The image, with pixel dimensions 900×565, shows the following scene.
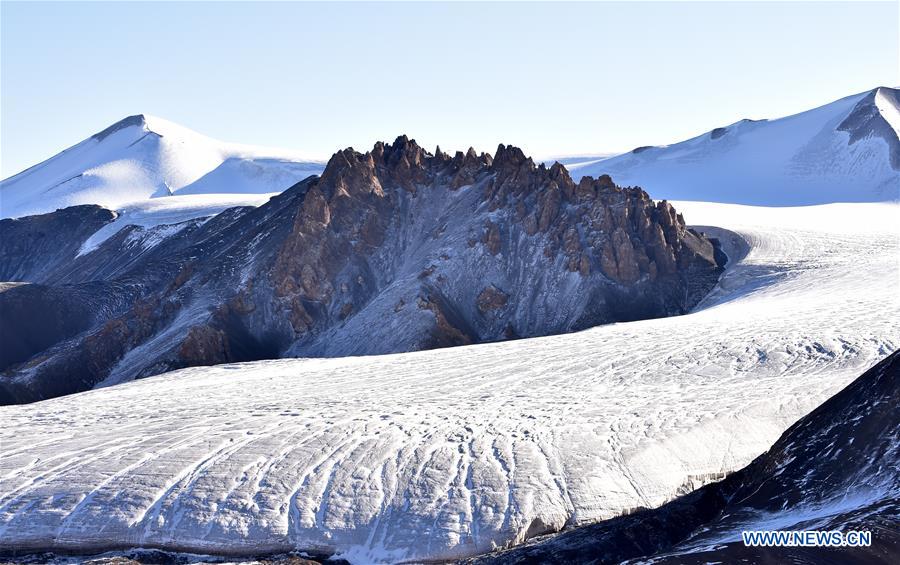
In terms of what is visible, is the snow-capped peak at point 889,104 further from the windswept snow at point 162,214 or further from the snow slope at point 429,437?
the snow slope at point 429,437

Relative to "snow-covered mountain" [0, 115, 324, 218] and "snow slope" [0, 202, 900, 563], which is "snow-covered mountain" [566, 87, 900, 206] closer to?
"snow-covered mountain" [0, 115, 324, 218]

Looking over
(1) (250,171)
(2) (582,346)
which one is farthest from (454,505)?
(1) (250,171)

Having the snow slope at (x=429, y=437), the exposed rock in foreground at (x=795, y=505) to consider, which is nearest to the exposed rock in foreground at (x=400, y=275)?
the snow slope at (x=429, y=437)

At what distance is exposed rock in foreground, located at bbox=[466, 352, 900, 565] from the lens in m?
23.7

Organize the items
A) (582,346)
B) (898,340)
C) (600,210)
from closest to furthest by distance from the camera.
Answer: (898,340), (582,346), (600,210)

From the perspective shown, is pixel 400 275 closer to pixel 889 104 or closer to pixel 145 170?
pixel 889 104

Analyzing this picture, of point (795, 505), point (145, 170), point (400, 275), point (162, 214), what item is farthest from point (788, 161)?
point (795, 505)

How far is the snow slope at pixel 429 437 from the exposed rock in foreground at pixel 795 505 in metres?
1.40

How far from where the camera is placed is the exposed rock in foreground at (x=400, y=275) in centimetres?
5975

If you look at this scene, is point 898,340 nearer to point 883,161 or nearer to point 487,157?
point 487,157

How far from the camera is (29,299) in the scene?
75.2 meters

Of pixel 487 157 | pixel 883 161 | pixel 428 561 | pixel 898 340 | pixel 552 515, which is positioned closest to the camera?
pixel 428 561

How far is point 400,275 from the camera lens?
65125mm

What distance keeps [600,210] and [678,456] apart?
3339cm
